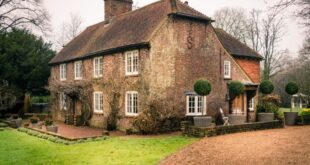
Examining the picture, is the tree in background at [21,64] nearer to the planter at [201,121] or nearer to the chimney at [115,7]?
the chimney at [115,7]

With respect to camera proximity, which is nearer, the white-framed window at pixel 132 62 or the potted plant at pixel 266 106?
the white-framed window at pixel 132 62

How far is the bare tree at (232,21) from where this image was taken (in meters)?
50.8

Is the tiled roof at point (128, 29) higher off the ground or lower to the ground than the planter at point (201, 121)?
higher

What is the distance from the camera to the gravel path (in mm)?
12023

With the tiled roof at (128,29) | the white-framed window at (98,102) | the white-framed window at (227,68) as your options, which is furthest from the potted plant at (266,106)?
the white-framed window at (98,102)

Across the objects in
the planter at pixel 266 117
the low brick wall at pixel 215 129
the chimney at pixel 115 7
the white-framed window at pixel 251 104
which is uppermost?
the chimney at pixel 115 7

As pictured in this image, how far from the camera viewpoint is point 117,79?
23.9m

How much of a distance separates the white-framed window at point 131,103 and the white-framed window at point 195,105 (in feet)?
11.5

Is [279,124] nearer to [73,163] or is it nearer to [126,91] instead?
[126,91]

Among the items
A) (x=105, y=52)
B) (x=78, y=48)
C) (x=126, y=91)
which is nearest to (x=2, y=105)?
(x=78, y=48)

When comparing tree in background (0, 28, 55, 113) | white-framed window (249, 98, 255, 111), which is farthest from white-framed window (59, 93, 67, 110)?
white-framed window (249, 98, 255, 111)

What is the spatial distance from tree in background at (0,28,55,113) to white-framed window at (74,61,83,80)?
6.75 meters

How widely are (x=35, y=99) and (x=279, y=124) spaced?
34585 millimetres

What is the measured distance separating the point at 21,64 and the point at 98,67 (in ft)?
39.5
